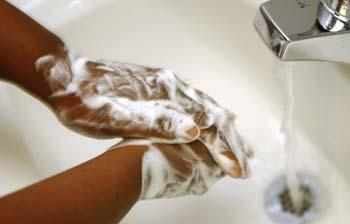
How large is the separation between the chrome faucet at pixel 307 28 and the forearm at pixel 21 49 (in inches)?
8.6

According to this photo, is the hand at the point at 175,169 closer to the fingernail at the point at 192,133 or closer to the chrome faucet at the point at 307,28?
the fingernail at the point at 192,133

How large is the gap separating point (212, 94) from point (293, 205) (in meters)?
0.18

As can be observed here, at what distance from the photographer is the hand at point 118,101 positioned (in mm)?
490

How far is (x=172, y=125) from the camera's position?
49 centimetres

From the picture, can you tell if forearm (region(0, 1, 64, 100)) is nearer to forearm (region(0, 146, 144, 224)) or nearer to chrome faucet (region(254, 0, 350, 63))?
forearm (region(0, 146, 144, 224))

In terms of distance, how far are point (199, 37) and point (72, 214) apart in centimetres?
37

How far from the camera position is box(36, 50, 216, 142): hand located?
490 mm

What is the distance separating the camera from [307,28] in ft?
1.30

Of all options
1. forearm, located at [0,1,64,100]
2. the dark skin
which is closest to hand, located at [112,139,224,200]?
the dark skin

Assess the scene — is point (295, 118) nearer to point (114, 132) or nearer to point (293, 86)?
point (293, 86)

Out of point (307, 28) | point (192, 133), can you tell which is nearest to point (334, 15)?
point (307, 28)

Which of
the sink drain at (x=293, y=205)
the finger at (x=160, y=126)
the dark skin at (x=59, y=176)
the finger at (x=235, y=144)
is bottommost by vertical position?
the sink drain at (x=293, y=205)

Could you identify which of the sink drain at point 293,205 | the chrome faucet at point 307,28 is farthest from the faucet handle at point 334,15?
the sink drain at point 293,205

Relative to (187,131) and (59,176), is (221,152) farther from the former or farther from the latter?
(59,176)
